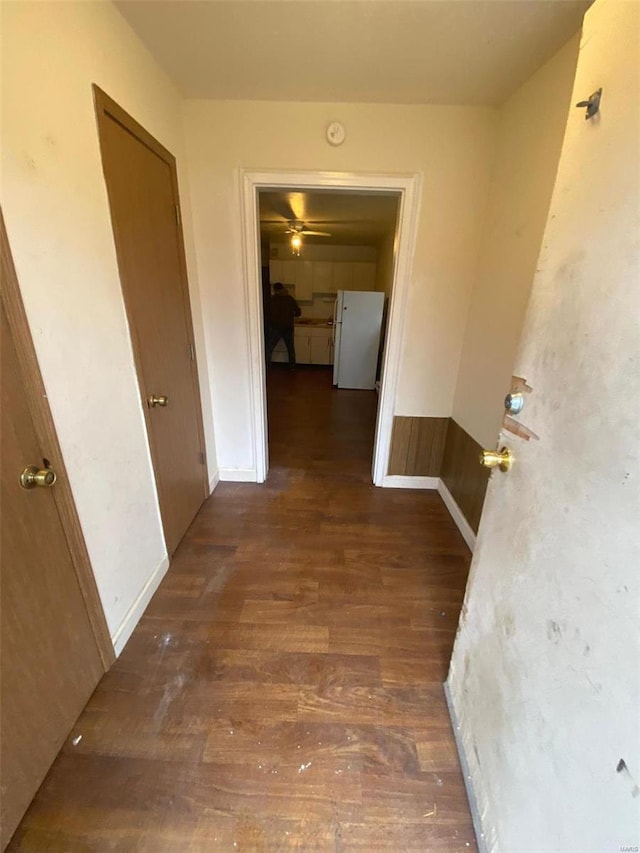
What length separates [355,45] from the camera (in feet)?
4.79

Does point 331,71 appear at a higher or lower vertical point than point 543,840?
higher

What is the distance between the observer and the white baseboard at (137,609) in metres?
1.44

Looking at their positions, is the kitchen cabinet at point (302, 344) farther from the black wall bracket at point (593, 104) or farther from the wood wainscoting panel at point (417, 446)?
the black wall bracket at point (593, 104)

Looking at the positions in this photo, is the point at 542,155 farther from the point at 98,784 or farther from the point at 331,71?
the point at 98,784

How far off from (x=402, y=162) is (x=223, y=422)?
76.7 inches

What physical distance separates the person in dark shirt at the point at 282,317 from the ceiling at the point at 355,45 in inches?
163

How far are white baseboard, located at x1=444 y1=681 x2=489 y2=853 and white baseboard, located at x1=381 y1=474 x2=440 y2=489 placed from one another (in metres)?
Answer: 1.50

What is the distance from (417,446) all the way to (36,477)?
2202 millimetres

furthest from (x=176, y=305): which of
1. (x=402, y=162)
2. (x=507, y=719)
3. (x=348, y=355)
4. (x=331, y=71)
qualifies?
(x=348, y=355)

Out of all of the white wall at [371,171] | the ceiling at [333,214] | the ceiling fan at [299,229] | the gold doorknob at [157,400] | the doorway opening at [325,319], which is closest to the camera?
the gold doorknob at [157,400]

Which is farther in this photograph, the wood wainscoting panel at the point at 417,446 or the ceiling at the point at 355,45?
the wood wainscoting panel at the point at 417,446

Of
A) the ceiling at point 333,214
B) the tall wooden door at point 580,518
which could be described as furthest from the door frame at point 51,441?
the ceiling at point 333,214

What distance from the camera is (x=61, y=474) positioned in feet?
3.64

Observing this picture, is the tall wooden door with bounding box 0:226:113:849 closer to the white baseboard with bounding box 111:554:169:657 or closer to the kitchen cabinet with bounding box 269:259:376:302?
the white baseboard with bounding box 111:554:169:657
